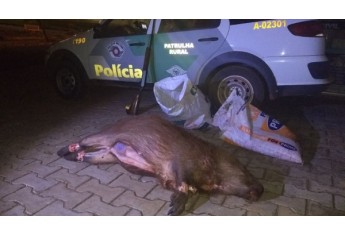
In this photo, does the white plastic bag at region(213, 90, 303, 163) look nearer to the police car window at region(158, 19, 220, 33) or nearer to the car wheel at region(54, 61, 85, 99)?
the police car window at region(158, 19, 220, 33)

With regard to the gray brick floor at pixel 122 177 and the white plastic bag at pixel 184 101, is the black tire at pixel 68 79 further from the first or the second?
the white plastic bag at pixel 184 101

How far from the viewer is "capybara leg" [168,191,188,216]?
2283 millimetres

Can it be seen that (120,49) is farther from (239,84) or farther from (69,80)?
(239,84)

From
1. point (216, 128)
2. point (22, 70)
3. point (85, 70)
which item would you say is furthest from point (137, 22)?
point (22, 70)

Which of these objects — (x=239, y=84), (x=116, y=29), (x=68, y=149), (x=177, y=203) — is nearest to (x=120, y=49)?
(x=116, y=29)

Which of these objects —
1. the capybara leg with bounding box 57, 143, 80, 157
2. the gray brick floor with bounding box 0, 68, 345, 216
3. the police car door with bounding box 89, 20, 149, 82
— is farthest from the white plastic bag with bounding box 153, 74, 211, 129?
the capybara leg with bounding box 57, 143, 80, 157

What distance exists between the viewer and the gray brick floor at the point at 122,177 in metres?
2.41

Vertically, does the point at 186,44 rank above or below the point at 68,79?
above

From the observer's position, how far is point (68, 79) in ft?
17.7

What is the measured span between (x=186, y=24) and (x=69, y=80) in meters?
2.37

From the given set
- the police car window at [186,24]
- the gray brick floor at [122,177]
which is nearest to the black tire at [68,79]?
the gray brick floor at [122,177]

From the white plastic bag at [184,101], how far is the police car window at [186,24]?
72cm

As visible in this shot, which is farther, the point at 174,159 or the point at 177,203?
the point at 174,159
